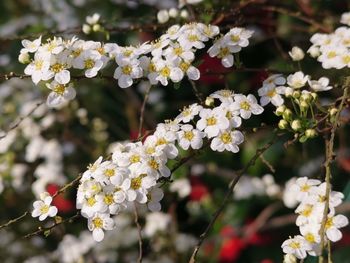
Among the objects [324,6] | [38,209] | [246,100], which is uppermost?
[246,100]

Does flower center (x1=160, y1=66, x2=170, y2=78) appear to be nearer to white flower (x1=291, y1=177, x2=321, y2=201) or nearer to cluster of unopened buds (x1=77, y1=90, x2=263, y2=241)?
cluster of unopened buds (x1=77, y1=90, x2=263, y2=241)

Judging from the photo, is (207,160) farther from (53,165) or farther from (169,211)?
(53,165)

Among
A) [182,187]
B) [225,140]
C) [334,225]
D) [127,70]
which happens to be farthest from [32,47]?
[182,187]

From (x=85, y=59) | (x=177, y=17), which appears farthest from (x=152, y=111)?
(x=85, y=59)

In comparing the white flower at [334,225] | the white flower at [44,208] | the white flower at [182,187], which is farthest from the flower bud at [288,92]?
the white flower at [182,187]

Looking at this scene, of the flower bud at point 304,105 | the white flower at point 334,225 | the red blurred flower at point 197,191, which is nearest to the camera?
the white flower at point 334,225

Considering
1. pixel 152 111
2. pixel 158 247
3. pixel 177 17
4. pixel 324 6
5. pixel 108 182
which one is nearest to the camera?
pixel 108 182

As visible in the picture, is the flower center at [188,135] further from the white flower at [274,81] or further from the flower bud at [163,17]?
the flower bud at [163,17]
